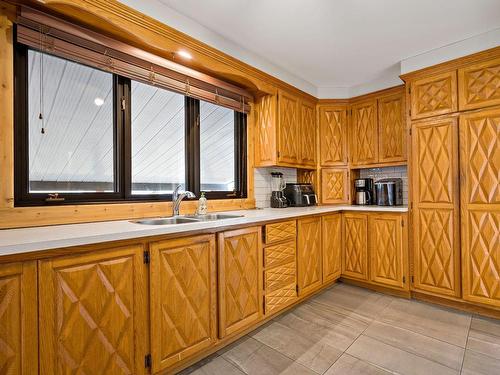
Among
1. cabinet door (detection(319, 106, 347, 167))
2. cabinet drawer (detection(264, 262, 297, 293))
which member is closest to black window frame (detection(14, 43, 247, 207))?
cabinet drawer (detection(264, 262, 297, 293))

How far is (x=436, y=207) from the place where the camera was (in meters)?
2.79

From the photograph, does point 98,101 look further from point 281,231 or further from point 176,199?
point 281,231

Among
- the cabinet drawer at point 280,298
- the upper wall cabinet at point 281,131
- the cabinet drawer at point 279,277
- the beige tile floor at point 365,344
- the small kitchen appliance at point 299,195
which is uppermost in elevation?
the upper wall cabinet at point 281,131

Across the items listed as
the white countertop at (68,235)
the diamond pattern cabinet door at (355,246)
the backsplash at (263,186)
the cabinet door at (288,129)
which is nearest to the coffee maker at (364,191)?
the diamond pattern cabinet door at (355,246)

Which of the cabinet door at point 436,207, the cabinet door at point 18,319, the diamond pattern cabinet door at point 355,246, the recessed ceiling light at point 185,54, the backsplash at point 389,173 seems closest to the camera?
the cabinet door at point 18,319

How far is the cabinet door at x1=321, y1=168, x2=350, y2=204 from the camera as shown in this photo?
3.82 m

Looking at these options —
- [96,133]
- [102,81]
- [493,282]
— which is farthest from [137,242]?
[493,282]

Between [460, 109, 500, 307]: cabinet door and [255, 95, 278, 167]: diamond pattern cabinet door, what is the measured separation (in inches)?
71.4

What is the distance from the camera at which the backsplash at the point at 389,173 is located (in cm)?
354

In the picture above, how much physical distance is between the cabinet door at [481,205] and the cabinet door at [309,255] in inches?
53.5

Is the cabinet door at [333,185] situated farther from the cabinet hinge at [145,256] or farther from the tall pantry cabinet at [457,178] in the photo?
the cabinet hinge at [145,256]

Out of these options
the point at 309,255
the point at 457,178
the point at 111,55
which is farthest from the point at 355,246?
the point at 111,55

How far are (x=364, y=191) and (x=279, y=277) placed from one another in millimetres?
1936

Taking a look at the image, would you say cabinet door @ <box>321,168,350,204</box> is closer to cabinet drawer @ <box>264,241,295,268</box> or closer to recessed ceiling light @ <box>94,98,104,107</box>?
cabinet drawer @ <box>264,241,295,268</box>
